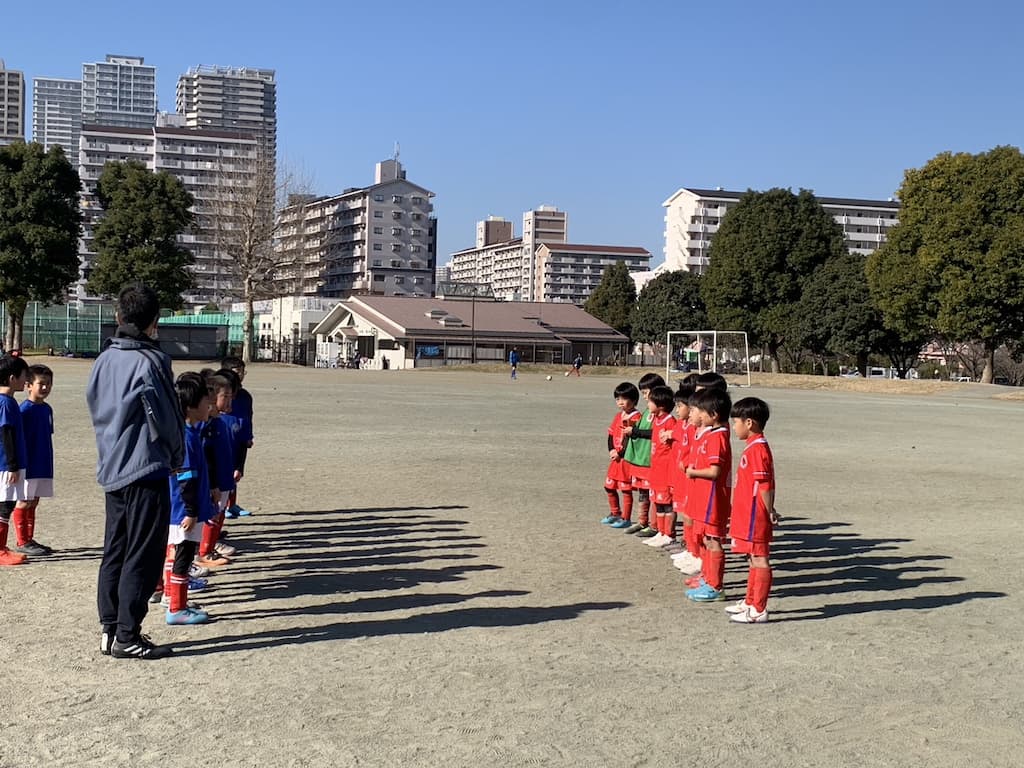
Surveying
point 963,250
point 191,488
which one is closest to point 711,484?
point 191,488

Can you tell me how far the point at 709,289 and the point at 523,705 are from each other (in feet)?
185

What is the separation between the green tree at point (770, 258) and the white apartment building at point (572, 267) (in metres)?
95.9

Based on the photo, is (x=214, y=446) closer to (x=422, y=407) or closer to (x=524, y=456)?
(x=524, y=456)

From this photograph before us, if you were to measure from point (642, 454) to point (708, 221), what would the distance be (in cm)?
10665

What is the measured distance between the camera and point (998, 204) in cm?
4241

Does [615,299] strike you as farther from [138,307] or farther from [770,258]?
[138,307]

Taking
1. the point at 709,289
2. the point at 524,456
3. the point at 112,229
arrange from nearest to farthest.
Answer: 1. the point at 524,456
2. the point at 112,229
3. the point at 709,289

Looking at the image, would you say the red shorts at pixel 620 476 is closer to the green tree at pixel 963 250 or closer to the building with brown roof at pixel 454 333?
the green tree at pixel 963 250

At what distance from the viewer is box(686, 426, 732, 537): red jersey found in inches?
227

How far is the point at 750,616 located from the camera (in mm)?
5473

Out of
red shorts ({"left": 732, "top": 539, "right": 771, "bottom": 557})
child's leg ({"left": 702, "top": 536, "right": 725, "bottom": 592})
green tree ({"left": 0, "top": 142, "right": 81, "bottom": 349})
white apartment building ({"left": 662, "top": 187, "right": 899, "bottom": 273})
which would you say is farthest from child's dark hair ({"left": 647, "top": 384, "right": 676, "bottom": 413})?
white apartment building ({"left": 662, "top": 187, "right": 899, "bottom": 273})

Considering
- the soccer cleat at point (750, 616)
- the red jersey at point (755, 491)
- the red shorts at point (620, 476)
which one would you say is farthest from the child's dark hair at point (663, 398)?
the soccer cleat at point (750, 616)

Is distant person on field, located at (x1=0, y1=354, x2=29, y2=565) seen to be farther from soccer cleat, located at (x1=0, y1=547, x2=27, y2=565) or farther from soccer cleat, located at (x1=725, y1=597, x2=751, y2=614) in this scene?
soccer cleat, located at (x1=725, y1=597, x2=751, y2=614)

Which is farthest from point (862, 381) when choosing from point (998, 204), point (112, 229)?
point (112, 229)
